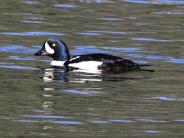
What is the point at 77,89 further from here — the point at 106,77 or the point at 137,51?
the point at 137,51

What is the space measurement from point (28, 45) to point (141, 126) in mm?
9202

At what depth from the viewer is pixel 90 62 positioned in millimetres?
19422

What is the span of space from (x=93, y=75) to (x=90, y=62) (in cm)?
80

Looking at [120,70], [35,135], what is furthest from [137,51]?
[35,135]

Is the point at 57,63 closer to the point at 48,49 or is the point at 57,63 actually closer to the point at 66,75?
the point at 48,49

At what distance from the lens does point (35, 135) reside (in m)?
12.3

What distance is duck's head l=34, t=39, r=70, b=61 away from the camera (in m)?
20.4

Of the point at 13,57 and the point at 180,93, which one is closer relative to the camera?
the point at 180,93

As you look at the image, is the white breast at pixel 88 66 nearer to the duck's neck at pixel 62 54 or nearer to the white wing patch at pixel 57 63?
the white wing patch at pixel 57 63

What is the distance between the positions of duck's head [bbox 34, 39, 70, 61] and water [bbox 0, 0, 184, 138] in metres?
0.25

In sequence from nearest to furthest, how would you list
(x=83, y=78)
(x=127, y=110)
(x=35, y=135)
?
(x=35, y=135), (x=127, y=110), (x=83, y=78)

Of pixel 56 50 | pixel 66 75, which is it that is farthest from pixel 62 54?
pixel 66 75

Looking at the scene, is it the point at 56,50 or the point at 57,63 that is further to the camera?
the point at 56,50

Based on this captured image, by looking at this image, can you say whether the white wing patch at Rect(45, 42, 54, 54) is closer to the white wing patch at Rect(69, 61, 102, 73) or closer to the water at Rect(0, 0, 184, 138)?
the water at Rect(0, 0, 184, 138)
